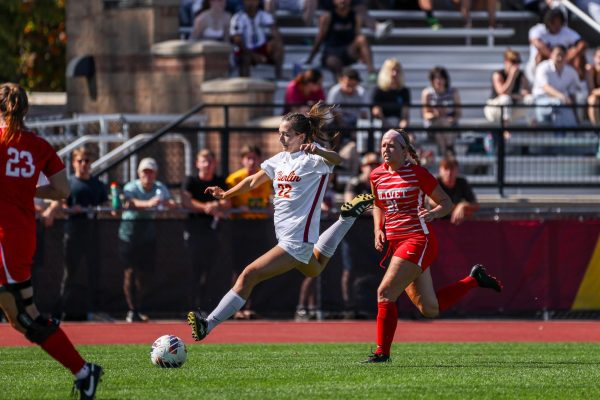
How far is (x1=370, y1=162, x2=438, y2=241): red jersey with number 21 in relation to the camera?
36.7ft

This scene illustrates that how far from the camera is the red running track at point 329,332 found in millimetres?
14711

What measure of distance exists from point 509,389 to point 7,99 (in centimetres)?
382

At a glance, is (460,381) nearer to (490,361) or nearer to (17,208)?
(490,361)

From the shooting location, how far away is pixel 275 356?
12062 mm

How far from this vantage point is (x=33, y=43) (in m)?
29.7

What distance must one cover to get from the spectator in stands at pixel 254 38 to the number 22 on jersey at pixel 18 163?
13.2 meters

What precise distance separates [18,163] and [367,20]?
15.2 m

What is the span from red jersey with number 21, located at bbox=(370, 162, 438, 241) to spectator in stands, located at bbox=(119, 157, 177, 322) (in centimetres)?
598

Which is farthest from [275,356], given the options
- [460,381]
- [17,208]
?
[17,208]

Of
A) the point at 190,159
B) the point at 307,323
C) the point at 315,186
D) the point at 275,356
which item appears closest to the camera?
the point at 315,186

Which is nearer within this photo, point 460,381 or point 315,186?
point 460,381

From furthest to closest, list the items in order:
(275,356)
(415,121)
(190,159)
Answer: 1. (415,121)
2. (190,159)
3. (275,356)

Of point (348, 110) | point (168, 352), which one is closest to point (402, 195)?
point (168, 352)

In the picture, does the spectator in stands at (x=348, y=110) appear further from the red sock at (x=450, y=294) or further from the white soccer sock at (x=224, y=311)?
the white soccer sock at (x=224, y=311)
